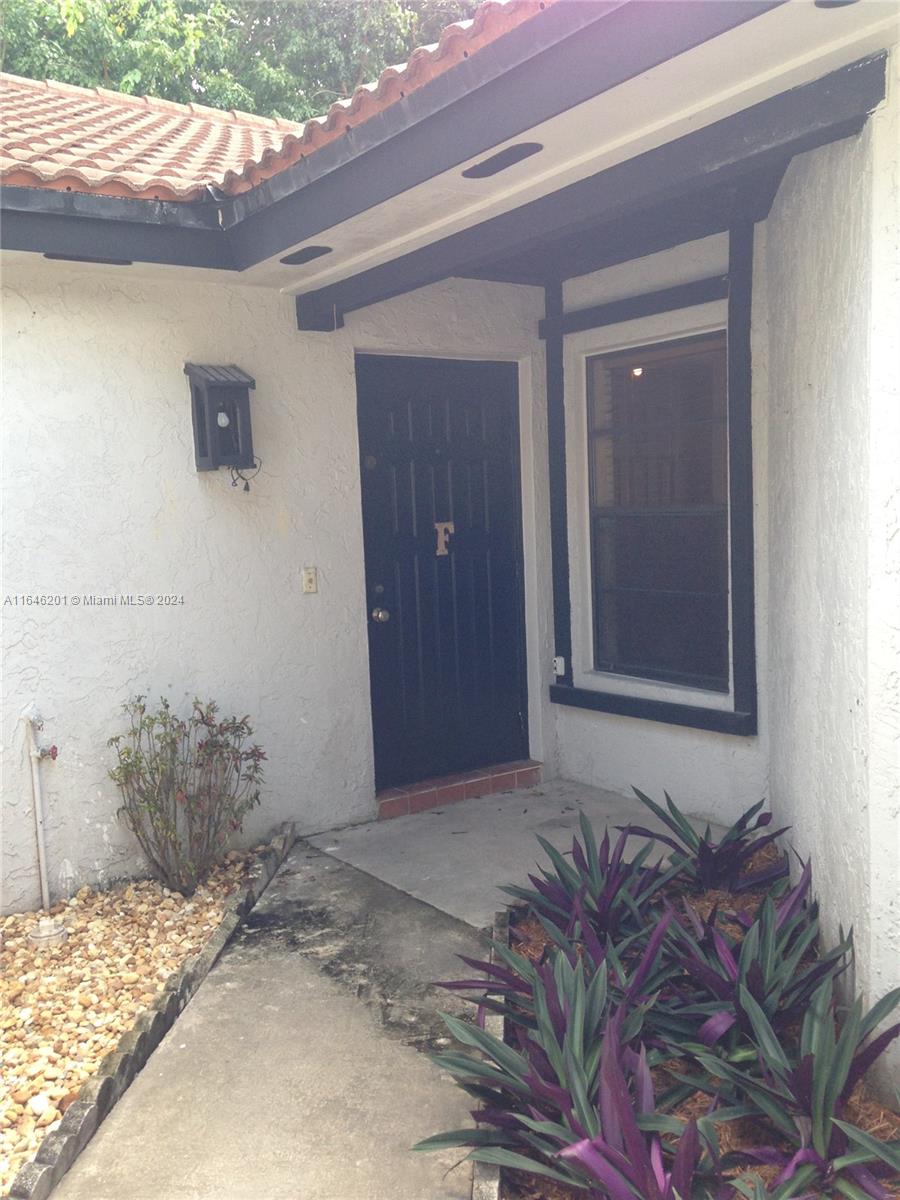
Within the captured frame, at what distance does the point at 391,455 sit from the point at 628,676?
72.4 inches

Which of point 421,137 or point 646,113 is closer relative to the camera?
point 646,113

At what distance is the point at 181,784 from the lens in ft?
15.0

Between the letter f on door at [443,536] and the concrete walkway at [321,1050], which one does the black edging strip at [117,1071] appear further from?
the letter f on door at [443,536]

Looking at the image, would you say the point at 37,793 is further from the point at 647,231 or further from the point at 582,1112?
the point at 647,231

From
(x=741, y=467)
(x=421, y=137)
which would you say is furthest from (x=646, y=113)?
(x=741, y=467)

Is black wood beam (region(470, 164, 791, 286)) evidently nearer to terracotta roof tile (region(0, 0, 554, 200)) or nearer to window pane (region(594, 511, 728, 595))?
terracotta roof tile (region(0, 0, 554, 200))

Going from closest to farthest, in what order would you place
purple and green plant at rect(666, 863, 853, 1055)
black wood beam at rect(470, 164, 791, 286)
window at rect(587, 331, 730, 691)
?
purple and green plant at rect(666, 863, 853, 1055) < black wood beam at rect(470, 164, 791, 286) < window at rect(587, 331, 730, 691)

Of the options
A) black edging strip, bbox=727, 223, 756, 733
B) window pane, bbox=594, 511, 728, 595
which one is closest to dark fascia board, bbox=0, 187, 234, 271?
black edging strip, bbox=727, 223, 756, 733

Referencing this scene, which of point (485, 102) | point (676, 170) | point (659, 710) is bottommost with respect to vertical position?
point (659, 710)

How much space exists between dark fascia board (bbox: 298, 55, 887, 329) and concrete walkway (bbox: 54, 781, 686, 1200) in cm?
274

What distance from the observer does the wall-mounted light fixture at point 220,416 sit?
457cm

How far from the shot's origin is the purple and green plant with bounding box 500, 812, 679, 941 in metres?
3.43

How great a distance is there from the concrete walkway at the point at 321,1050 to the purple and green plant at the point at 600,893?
0.42m

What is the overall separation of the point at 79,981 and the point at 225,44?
1211 cm
